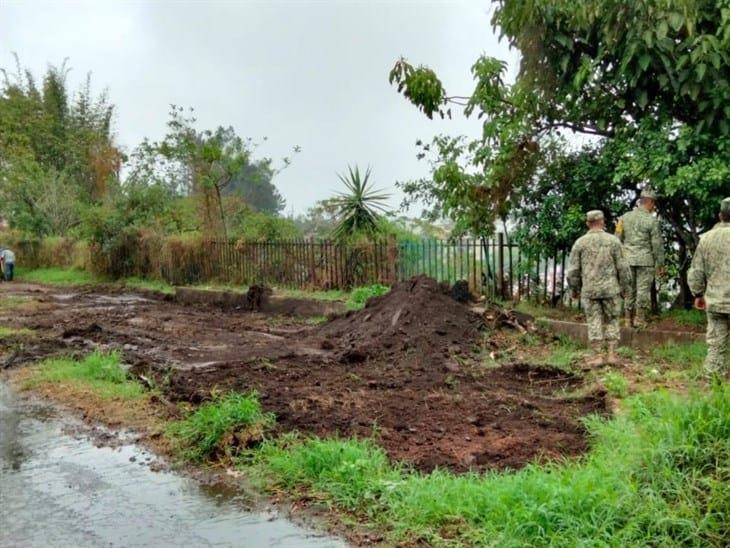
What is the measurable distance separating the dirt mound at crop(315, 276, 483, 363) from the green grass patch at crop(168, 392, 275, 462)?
304 centimetres

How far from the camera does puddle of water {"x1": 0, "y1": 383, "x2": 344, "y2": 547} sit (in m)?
4.34

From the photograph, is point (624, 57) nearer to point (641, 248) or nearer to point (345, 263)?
point (641, 248)

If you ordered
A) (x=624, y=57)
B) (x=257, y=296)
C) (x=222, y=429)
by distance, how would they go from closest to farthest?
1. (x=222, y=429)
2. (x=624, y=57)
3. (x=257, y=296)

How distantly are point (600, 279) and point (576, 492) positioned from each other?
193 inches

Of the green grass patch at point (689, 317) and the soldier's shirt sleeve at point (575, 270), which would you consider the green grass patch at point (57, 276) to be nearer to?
the soldier's shirt sleeve at point (575, 270)

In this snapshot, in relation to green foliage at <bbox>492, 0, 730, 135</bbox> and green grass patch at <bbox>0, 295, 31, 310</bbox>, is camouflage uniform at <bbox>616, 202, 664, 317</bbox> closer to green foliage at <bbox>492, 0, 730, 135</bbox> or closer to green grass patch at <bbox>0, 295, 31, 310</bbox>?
green foliage at <bbox>492, 0, 730, 135</bbox>

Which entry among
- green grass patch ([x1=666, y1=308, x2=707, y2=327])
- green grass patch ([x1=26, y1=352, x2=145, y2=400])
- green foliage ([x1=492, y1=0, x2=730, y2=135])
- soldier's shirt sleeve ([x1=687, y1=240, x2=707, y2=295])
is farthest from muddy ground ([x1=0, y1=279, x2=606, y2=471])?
green foliage ([x1=492, y1=0, x2=730, y2=135])

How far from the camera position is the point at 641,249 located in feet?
31.0

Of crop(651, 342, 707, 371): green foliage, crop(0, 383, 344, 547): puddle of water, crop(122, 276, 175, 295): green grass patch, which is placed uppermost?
crop(122, 276, 175, 295): green grass patch

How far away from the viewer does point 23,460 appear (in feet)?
19.6

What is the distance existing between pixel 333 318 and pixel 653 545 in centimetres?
923

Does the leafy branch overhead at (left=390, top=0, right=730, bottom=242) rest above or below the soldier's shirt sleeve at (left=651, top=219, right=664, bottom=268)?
above

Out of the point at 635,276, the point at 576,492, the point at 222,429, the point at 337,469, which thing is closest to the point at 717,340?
the point at 635,276

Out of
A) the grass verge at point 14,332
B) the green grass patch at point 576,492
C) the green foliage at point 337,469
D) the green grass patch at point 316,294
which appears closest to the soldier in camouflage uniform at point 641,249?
the green grass patch at point 576,492
